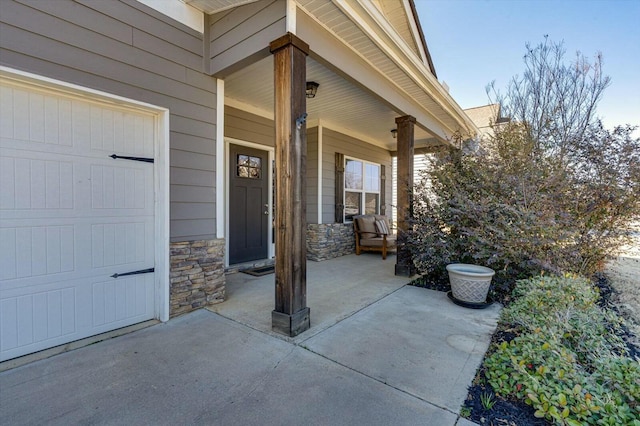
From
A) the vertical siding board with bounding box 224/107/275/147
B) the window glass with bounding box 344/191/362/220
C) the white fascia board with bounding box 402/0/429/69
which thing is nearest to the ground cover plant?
the white fascia board with bounding box 402/0/429/69

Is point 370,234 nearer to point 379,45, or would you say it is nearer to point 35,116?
point 379,45

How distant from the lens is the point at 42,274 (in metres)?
2.25

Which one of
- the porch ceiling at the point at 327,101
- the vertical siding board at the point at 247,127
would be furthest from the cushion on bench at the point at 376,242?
the vertical siding board at the point at 247,127

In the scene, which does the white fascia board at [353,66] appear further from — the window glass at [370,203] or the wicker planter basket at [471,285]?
the window glass at [370,203]

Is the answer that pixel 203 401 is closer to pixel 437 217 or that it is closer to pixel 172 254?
pixel 172 254

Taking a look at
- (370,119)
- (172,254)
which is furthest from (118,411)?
(370,119)

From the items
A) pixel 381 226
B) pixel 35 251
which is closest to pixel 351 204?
pixel 381 226

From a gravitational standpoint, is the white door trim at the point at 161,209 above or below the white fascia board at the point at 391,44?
below

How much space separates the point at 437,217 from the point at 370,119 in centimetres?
240

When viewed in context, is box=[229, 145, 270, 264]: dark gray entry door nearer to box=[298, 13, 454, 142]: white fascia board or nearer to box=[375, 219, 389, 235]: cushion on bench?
box=[298, 13, 454, 142]: white fascia board

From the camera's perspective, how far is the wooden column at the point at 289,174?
2.47m

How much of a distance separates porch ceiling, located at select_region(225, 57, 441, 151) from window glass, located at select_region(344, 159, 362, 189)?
642mm

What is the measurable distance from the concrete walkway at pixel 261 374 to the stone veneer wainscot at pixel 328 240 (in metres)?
2.74

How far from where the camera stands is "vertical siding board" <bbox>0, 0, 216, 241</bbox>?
209 cm
